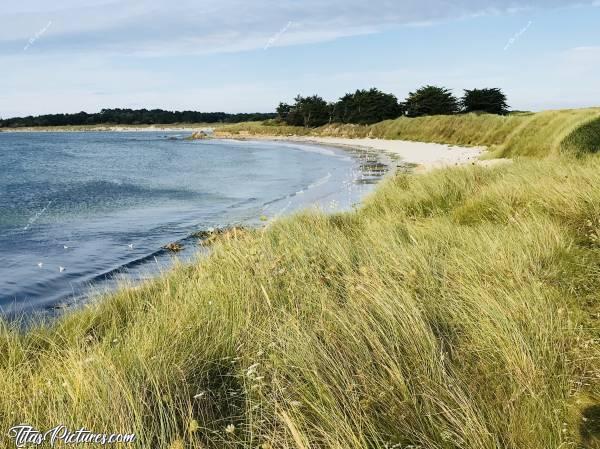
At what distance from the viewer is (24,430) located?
2.53 metres

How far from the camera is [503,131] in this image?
34031mm

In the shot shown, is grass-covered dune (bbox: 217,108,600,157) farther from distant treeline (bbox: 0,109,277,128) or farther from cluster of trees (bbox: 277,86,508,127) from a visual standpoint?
distant treeline (bbox: 0,109,277,128)

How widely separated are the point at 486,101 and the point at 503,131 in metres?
22.2

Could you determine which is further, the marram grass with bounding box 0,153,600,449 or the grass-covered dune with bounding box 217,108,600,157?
the grass-covered dune with bounding box 217,108,600,157

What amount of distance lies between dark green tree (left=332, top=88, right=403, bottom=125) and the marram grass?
6610 cm

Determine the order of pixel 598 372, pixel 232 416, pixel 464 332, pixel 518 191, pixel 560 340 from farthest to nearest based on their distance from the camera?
pixel 518 191 → pixel 464 332 → pixel 560 340 → pixel 598 372 → pixel 232 416

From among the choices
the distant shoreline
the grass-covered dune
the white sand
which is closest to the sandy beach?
the white sand

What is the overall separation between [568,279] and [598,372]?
1652 mm

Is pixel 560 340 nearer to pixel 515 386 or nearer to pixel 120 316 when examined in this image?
pixel 515 386

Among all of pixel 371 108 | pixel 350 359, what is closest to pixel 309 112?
pixel 371 108

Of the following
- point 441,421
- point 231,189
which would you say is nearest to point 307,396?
point 441,421

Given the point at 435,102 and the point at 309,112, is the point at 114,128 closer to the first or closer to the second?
the point at 309,112

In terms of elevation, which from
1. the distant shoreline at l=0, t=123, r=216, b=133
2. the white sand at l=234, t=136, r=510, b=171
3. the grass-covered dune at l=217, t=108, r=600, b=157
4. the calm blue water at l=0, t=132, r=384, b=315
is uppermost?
the distant shoreline at l=0, t=123, r=216, b=133

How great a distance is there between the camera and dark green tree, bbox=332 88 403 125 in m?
69.5
